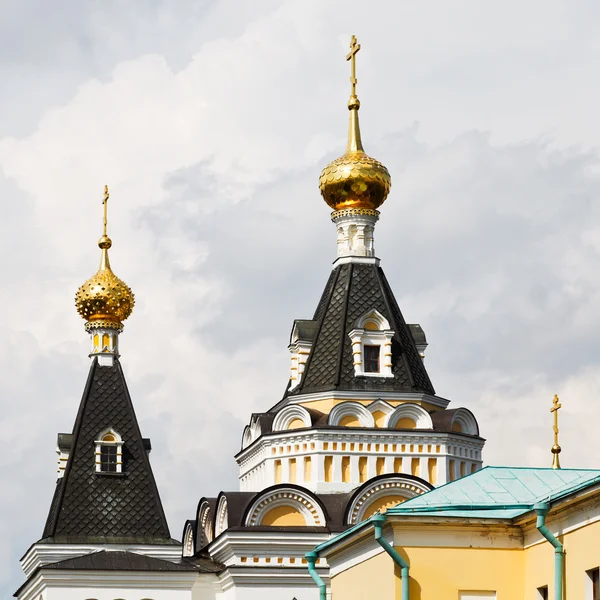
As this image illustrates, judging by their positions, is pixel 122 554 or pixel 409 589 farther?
pixel 122 554

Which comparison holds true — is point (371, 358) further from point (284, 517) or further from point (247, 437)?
point (284, 517)

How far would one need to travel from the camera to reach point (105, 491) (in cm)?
2555

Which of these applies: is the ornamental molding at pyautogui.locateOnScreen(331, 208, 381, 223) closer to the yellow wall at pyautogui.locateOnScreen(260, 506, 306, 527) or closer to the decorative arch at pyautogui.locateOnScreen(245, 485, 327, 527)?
the decorative arch at pyautogui.locateOnScreen(245, 485, 327, 527)

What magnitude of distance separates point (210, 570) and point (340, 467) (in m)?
2.24

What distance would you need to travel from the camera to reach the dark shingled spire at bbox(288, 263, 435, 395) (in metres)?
24.8

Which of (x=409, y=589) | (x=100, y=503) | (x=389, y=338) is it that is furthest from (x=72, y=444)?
(x=409, y=589)

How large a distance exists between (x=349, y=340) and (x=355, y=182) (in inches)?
96.3

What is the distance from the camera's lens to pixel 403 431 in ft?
79.9

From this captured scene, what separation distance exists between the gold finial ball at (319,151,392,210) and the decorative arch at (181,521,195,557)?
514 cm

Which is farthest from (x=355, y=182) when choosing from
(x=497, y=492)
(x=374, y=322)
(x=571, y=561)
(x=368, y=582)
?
(x=571, y=561)

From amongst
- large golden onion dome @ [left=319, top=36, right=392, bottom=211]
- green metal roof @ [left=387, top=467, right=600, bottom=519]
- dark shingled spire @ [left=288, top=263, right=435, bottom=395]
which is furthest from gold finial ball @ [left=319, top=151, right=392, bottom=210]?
green metal roof @ [left=387, top=467, right=600, bottom=519]

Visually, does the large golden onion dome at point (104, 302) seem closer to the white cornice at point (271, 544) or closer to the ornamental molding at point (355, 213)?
the ornamental molding at point (355, 213)

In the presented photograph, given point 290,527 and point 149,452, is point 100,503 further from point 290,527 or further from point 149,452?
point 290,527

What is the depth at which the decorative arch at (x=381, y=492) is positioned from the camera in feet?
77.6
